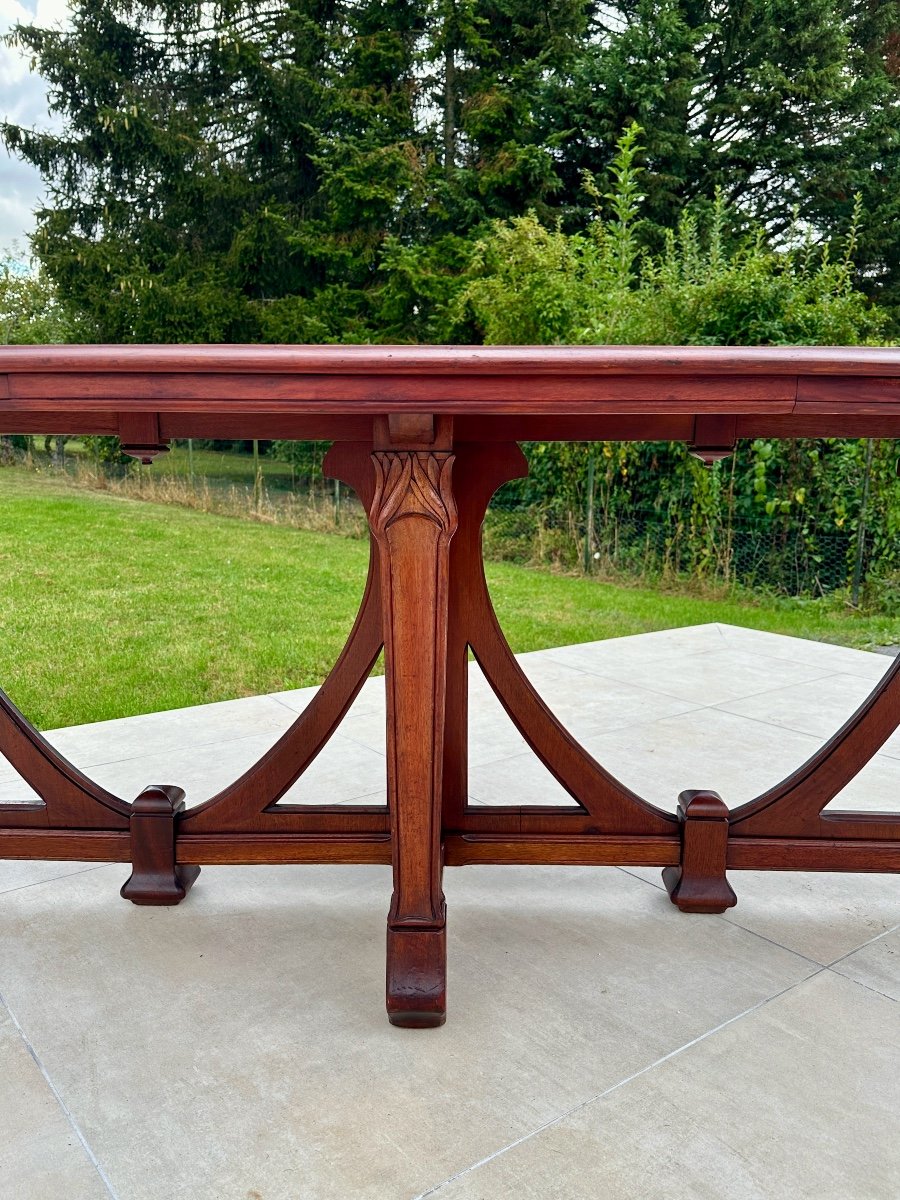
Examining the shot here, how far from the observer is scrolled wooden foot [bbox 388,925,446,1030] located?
1467 mm

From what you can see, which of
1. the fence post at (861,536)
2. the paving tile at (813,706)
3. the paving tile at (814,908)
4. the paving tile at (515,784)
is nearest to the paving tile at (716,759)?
the paving tile at (813,706)

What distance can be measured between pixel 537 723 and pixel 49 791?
3.23ft

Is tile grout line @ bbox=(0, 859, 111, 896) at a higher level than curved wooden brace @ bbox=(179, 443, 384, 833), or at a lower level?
lower

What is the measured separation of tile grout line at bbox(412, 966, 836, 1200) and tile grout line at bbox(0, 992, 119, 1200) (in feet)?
1.28

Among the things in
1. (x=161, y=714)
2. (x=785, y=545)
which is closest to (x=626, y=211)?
(x=785, y=545)

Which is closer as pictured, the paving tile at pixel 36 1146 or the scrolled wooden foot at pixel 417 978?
the paving tile at pixel 36 1146

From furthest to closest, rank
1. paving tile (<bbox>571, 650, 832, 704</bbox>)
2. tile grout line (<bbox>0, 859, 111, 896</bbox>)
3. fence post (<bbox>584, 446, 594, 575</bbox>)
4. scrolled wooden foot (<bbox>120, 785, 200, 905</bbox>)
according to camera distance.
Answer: fence post (<bbox>584, 446, 594, 575</bbox>)
paving tile (<bbox>571, 650, 832, 704</bbox>)
tile grout line (<bbox>0, 859, 111, 896</bbox>)
scrolled wooden foot (<bbox>120, 785, 200, 905</bbox>)

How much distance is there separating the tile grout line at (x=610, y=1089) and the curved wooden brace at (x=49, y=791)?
0.99 m

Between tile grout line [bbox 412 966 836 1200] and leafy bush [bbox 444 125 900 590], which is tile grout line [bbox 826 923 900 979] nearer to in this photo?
tile grout line [bbox 412 966 836 1200]

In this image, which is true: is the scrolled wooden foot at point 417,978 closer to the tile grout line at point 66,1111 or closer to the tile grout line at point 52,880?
the tile grout line at point 66,1111

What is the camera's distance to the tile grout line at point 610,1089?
116 centimetres

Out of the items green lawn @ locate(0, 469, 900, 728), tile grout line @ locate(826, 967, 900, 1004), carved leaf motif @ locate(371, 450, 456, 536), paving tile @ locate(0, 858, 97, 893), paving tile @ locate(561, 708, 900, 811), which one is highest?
→ carved leaf motif @ locate(371, 450, 456, 536)

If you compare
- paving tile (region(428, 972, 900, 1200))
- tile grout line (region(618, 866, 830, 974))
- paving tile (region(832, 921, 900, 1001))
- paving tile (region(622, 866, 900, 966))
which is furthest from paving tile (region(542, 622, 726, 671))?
paving tile (region(428, 972, 900, 1200))

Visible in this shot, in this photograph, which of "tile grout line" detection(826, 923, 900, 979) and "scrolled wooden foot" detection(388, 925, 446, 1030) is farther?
"tile grout line" detection(826, 923, 900, 979)
